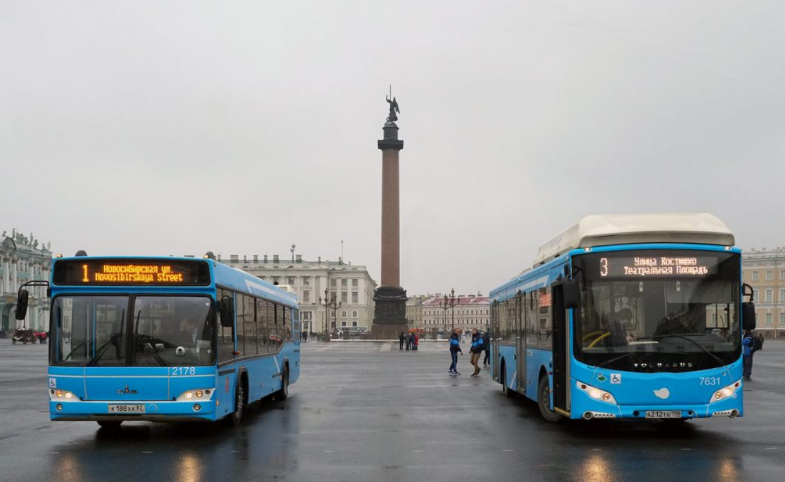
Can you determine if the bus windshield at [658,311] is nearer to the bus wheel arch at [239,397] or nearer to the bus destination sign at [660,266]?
the bus destination sign at [660,266]

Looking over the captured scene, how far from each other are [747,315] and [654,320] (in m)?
1.19

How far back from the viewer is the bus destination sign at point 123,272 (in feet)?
39.3

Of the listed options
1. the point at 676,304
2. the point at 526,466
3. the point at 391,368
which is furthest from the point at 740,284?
the point at 391,368

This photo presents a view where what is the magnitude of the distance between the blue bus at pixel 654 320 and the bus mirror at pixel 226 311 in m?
4.31

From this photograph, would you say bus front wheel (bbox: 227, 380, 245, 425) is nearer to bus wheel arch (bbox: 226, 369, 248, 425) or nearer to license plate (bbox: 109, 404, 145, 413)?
bus wheel arch (bbox: 226, 369, 248, 425)

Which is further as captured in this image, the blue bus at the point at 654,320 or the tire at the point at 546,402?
the tire at the point at 546,402

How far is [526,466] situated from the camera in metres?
9.91

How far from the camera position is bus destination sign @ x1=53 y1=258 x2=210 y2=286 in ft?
39.3

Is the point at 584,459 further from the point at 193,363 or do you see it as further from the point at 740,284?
the point at 193,363

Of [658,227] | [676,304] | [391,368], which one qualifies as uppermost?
[658,227]

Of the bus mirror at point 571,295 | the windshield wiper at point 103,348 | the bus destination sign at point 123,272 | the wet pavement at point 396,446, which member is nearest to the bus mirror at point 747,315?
the wet pavement at point 396,446

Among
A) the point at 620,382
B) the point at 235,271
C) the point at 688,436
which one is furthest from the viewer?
the point at 235,271

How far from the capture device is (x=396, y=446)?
38.3 ft

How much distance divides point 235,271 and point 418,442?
3.82 meters
